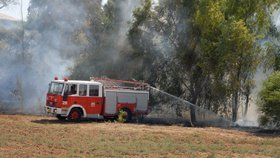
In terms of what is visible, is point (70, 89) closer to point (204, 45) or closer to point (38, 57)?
point (204, 45)

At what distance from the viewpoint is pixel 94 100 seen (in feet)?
73.6

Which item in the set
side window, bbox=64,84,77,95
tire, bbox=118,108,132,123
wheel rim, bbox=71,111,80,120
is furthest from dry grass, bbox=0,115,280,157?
tire, bbox=118,108,132,123

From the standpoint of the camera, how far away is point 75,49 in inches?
1305

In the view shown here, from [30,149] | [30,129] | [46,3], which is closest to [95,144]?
[30,149]

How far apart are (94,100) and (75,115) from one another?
124 cm

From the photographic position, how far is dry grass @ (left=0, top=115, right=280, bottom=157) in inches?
524

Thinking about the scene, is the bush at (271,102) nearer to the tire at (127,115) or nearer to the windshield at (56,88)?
the tire at (127,115)

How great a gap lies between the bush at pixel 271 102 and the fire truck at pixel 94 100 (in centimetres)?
626

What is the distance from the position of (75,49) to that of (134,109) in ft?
36.5

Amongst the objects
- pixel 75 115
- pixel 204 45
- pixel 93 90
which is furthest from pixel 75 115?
pixel 204 45

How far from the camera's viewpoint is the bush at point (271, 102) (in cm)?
2034

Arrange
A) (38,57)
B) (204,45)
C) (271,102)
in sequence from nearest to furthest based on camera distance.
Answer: (271,102)
(204,45)
(38,57)

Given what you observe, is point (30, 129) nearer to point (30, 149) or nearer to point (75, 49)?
point (30, 149)

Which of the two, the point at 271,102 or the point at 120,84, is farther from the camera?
the point at 120,84
